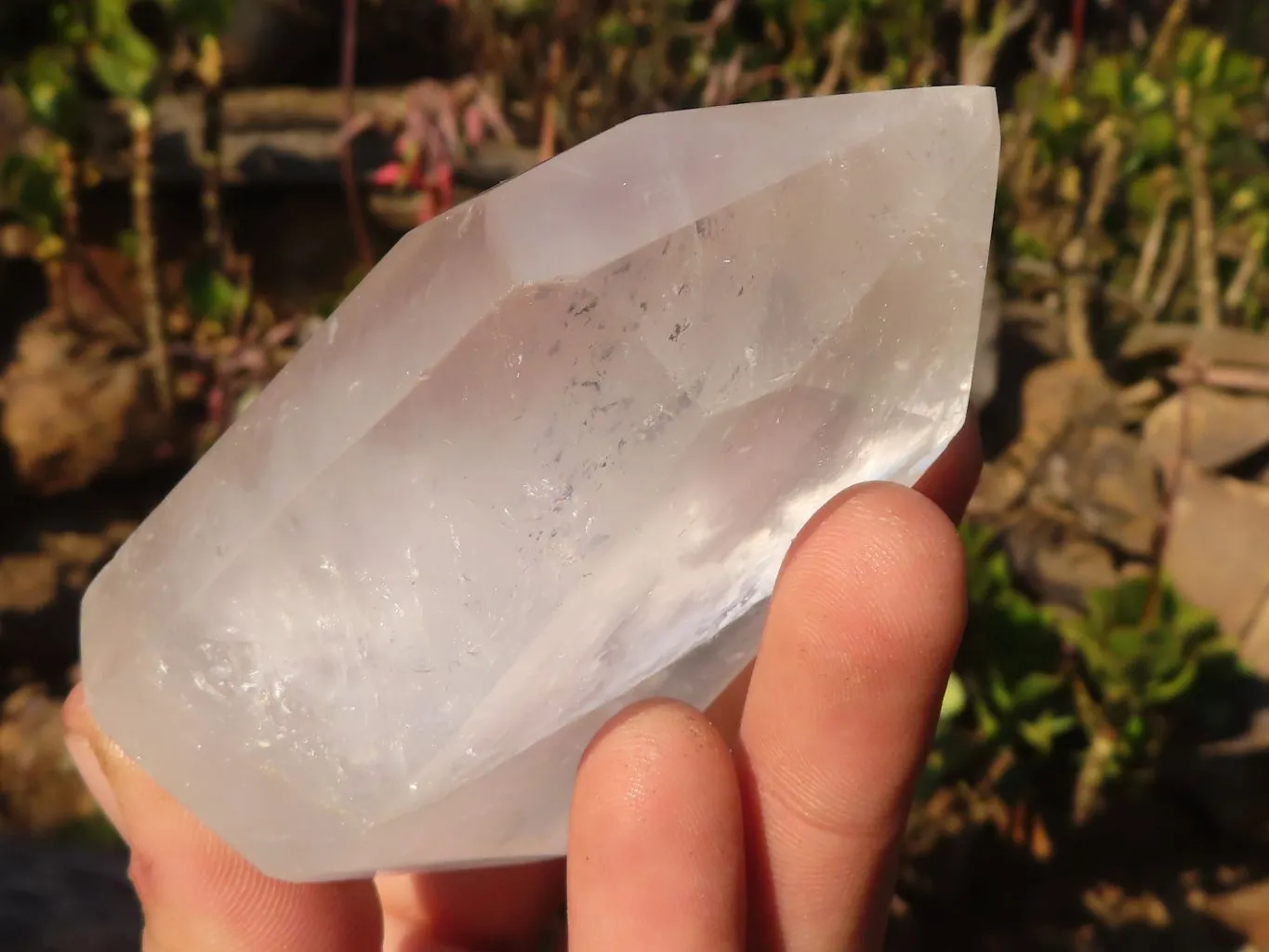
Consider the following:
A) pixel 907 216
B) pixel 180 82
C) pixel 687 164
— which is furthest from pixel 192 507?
pixel 180 82

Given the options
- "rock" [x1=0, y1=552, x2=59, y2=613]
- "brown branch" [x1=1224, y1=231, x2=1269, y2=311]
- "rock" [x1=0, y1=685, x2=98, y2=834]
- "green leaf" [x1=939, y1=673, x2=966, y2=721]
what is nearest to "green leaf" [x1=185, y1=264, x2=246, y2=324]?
"rock" [x1=0, y1=552, x2=59, y2=613]

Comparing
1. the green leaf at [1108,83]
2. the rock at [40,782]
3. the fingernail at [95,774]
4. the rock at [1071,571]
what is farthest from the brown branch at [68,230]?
the green leaf at [1108,83]

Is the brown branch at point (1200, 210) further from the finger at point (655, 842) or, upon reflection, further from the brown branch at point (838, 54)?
the finger at point (655, 842)

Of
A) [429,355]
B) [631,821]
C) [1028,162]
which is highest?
[429,355]

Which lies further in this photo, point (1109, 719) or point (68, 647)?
point (68, 647)

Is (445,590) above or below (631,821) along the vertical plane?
above

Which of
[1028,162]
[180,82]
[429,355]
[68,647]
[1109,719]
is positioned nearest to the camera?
[429,355]

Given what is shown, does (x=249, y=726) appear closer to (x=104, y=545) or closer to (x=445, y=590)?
(x=445, y=590)
